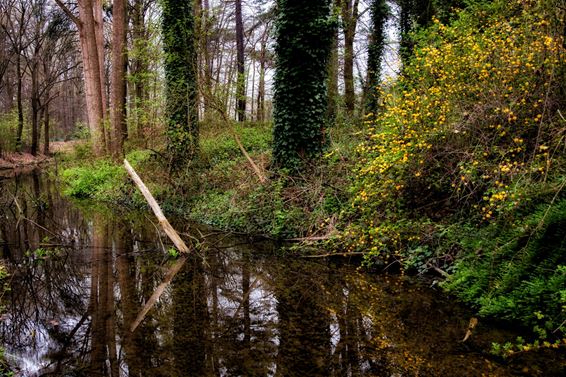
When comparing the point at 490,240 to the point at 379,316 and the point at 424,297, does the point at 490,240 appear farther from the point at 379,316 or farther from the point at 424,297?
the point at 379,316

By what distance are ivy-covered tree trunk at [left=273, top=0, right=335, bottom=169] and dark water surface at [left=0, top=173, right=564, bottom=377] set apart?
2841 mm

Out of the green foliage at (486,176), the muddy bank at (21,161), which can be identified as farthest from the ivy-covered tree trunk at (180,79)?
the muddy bank at (21,161)

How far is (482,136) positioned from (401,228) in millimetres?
1714

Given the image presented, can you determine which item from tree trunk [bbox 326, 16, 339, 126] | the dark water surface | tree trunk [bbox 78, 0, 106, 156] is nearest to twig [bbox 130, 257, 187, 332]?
the dark water surface

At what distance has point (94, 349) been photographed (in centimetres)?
392

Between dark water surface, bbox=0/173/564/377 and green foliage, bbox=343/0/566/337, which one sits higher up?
green foliage, bbox=343/0/566/337

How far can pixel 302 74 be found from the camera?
8.96m

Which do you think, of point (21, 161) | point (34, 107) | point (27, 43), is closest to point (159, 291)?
point (27, 43)

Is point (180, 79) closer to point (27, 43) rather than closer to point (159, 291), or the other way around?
point (159, 291)

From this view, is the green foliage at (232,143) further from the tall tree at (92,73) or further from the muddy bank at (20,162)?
the muddy bank at (20,162)

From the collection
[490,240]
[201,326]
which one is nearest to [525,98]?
[490,240]

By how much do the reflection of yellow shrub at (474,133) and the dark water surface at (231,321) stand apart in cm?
128

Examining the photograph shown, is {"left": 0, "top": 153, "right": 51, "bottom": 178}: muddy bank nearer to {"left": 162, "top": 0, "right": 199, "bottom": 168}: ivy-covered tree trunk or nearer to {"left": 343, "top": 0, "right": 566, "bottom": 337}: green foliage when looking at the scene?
{"left": 162, "top": 0, "right": 199, "bottom": 168}: ivy-covered tree trunk

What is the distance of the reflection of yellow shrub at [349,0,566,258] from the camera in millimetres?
5070
